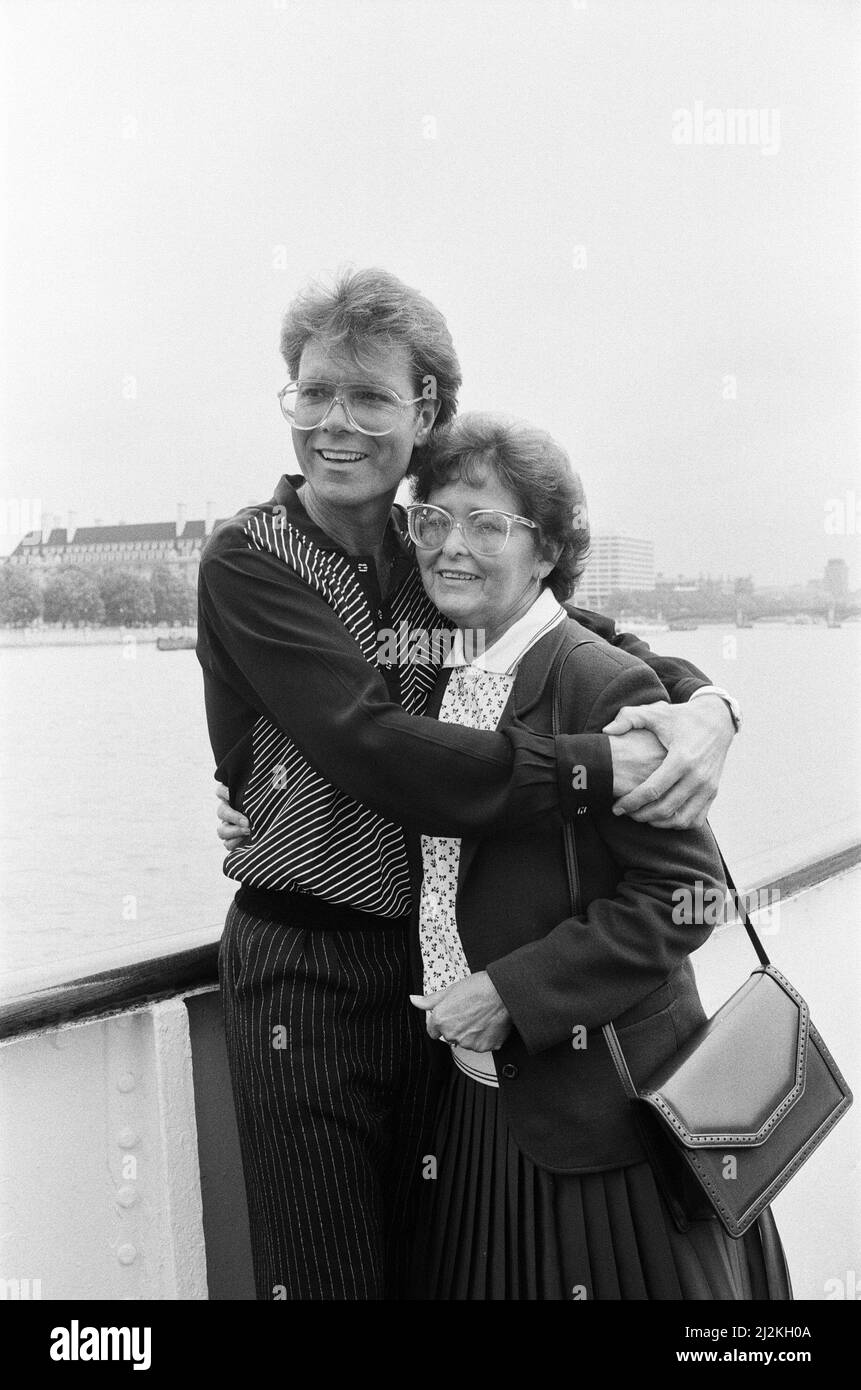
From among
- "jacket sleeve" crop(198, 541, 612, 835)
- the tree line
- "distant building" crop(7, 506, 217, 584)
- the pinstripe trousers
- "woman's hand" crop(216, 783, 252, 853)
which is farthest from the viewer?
"distant building" crop(7, 506, 217, 584)

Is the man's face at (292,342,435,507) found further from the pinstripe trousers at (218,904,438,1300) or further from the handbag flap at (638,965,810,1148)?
the handbag flap at (638,965,810,1148)

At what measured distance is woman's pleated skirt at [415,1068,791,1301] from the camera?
1364 mm

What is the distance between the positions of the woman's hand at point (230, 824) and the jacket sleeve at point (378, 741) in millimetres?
197

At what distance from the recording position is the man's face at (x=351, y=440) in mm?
1443

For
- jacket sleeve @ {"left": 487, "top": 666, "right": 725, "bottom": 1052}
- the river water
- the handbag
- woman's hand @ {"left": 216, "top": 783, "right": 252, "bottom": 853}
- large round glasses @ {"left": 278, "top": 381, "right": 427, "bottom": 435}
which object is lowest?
the river water

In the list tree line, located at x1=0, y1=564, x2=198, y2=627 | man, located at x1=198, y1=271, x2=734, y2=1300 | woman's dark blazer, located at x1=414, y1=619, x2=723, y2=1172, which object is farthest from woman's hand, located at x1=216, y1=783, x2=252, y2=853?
tree line, located at x1=0, y1=564, x2=198, y2=627

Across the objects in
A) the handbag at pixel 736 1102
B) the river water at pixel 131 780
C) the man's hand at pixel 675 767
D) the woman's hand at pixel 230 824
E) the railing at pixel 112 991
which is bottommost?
the river water at pixel 131 780

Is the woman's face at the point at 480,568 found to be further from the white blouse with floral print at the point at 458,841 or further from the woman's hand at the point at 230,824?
the woman's hand at the point at 230,824

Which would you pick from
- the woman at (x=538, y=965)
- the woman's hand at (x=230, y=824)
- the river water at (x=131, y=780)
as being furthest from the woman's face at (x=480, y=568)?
the river water at (x=131, y=780)

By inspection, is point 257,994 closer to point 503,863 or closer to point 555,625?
point 503,863

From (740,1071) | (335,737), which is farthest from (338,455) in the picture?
(740,1071)

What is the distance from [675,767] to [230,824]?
0.60m

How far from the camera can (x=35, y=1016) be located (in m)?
1.43

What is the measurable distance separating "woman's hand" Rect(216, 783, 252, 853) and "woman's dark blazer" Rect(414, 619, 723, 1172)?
314 millimetres
